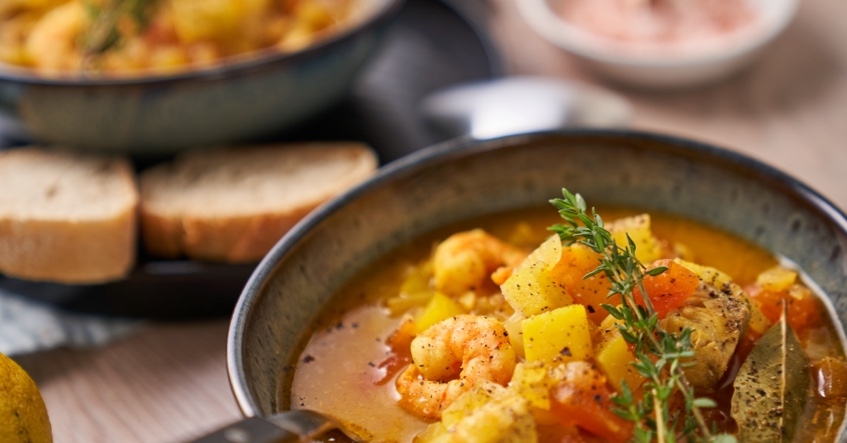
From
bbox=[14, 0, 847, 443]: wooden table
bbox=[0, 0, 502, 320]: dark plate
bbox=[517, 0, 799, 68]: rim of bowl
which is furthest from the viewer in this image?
bbox=[517, 0, 799, 68]: rim of bowl

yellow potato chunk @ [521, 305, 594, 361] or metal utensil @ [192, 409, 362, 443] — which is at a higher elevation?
yellow potato chunk @ [521, 305, 594, 361]

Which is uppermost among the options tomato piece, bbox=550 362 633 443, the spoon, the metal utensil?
the spoon

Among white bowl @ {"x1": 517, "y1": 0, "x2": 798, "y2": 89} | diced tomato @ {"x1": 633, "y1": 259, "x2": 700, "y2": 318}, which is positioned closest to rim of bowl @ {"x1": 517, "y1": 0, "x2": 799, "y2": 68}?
white bowl @ {"x1": 517, "y1": 0, "x2": 798, "y2": 89}

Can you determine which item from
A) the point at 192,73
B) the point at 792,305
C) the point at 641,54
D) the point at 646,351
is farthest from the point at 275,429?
the point at 641,54

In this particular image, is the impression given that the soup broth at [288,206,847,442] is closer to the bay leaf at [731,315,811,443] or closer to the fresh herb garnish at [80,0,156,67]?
the bay leaf at [731,315,811,443]

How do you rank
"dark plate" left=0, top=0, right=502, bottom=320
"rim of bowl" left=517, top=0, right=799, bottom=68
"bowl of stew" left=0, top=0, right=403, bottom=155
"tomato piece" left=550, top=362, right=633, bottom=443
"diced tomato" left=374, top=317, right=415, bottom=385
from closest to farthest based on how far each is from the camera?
"tomato piece" left=550, top=362, right=633, bottom=443 → "diced tomato" left=374, top=317, right=415, bottom=385 → "dark plate" left=0, top=0, right=502, bottom=320 → "bowl of stew" left=0, top=0, right=403, bottom=155 → "rim of bowl" left=517, top=0, right=799, bottom=68

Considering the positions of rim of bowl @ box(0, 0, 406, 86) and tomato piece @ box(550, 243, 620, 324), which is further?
rim of bowl @ box(0, 0, 406, 86)
